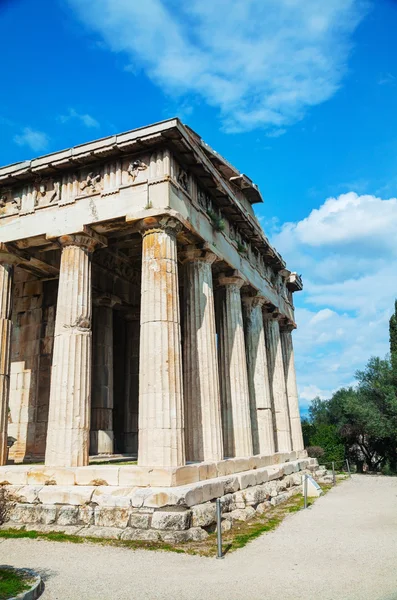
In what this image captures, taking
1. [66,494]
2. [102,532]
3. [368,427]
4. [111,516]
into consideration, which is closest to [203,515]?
[111,516]

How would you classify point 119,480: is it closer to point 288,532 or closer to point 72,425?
point 72,425

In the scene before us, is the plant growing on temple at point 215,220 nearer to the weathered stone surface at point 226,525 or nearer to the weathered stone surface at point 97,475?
the weathered stone surface at point 97,475

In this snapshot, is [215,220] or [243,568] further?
[215,220]

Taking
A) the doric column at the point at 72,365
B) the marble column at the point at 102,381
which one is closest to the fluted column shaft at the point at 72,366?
the doric column at the point at 72,365

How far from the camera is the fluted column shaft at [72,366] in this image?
11719mm

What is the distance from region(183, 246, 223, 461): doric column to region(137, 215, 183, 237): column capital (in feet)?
6.62

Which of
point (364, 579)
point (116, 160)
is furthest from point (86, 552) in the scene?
point (116, 160)

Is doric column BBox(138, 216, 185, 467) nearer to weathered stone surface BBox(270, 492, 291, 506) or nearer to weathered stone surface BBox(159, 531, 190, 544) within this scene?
weathered stone surface BBox(159, 531, 190, 544)

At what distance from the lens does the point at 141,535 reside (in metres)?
9.26

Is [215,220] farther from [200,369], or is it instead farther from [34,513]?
[34,513]

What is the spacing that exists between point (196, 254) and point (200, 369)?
343 centimetres

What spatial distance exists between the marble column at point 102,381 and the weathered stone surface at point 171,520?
7686mm

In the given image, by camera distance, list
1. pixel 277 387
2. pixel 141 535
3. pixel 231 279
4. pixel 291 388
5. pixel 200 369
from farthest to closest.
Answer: pixel 291 388
pixel 277 387
pixel 231 279
pixel 200 369
pixel 141 535

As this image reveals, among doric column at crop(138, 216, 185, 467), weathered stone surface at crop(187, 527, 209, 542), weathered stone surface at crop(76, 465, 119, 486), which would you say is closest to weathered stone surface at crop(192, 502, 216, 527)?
weathered stone surface at crop(187, 527, 209, 542)
